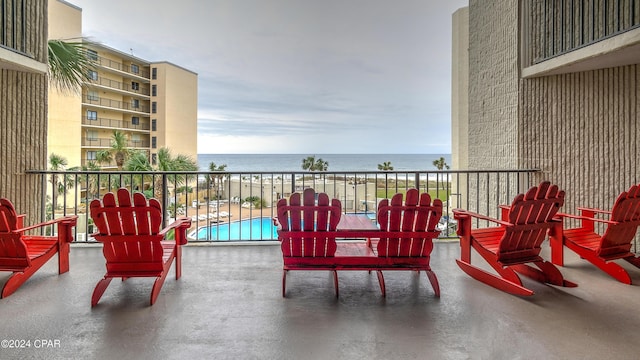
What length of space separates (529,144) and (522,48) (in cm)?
153

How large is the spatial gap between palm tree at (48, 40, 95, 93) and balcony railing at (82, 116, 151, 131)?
2884 cm

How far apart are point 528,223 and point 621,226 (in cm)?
105

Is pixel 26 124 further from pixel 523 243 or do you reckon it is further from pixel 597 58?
pixel 597 58

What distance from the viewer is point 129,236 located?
109 inches

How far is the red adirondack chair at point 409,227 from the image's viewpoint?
115 inches

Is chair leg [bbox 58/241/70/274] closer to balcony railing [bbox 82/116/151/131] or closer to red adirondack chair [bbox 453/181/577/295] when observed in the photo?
red adirondack chair [bbox 453/181/577/295]

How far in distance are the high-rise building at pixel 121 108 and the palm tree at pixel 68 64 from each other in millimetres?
23027

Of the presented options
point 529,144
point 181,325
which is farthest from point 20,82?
point 529,144

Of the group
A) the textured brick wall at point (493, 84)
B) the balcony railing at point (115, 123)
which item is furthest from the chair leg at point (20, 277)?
the balcony railing at point (115, 123)

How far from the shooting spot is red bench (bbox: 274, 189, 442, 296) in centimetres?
291

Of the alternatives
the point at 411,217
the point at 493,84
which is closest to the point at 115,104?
the point at 493,84

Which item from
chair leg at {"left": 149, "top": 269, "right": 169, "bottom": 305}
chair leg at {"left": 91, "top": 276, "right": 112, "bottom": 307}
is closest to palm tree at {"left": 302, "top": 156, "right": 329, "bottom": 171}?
chair leg at {"left": 149, "top": 269, "right": 169, "bottom": 305}

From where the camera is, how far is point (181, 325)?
7.91 ft

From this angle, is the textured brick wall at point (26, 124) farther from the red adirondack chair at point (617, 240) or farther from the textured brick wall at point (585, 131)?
the textured brick wall at point (585, 131)
